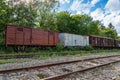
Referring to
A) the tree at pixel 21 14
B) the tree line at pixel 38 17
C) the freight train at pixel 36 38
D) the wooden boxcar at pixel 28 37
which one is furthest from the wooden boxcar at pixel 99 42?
the tree at pixel 21 14

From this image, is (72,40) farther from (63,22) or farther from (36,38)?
(63,22)

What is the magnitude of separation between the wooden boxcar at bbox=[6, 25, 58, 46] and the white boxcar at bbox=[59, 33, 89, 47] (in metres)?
1.69

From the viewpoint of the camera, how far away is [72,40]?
26.2 metres

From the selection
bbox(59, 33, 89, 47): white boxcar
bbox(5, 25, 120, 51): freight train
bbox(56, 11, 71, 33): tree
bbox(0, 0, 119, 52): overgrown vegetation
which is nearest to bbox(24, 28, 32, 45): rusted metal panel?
bbox(5, 25, 120, 51): freight train

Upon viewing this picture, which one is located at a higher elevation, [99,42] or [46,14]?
[46,14]

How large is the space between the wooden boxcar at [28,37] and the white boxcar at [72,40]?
5.55ft

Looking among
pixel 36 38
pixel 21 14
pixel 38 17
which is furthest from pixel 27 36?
pixel 38 17

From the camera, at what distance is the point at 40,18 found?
38.2 metres

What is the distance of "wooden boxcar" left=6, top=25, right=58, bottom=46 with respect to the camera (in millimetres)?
16484

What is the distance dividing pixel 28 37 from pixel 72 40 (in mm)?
9515

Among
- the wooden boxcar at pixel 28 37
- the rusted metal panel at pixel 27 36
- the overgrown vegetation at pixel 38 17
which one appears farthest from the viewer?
the overgrown vegetation at pixel 38 17

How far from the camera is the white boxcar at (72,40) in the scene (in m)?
24.1

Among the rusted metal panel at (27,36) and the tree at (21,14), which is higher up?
the tree at (21,14)

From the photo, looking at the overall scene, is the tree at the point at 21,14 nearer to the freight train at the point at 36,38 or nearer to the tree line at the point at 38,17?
the tree line at the point at 38,17
